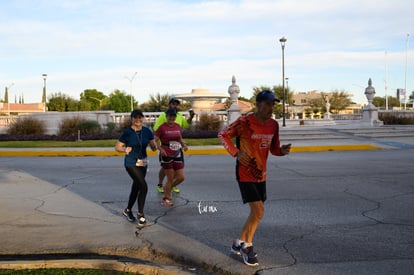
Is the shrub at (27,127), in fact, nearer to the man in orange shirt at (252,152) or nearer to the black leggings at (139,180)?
the black leggings at (139,180)

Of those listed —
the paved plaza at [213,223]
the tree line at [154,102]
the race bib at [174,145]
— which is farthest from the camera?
the tree line at [154,102]

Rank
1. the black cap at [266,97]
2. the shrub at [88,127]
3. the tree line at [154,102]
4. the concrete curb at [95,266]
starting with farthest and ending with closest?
the tree line at [154,102]
the shrub at [88,127]
the black cap at [266,97]
the concrete curb at [95,266]

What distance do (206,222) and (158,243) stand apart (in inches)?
50.3

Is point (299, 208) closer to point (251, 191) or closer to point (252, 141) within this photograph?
point (251, 191)

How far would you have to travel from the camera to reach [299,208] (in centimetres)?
777

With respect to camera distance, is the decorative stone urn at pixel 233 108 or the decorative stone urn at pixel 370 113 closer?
the decorative stone urn at pixel 233 108

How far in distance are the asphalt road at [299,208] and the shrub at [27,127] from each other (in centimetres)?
1356

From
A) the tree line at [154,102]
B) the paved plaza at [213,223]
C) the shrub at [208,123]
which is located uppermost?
the tree line at [154,102]

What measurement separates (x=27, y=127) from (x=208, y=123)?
36.4ft

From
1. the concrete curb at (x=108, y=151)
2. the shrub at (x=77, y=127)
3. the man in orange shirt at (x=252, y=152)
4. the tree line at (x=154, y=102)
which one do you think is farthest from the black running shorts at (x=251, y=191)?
the tree line at (x=154, y=102)

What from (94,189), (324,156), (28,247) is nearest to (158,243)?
(28,247)

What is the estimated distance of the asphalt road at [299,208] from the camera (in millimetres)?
5121

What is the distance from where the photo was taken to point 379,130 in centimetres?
2547

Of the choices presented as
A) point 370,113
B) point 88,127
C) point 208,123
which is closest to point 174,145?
point 208,123
